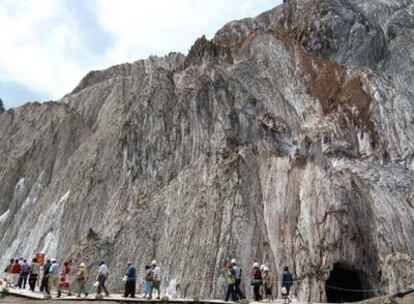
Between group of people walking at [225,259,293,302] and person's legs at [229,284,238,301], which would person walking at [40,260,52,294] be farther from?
person's legs at [229,284,238,301]

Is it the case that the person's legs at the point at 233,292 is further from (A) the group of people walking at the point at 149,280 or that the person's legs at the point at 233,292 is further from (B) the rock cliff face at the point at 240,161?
(B) the rock cliff face at the point at 240,161

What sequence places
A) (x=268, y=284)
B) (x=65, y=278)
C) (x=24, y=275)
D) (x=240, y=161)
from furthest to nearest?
(x=240, y=161), (x=24, y=275), (x=65, y=278), (x=268, y=284)

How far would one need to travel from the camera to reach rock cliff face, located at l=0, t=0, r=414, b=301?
42.7 metres

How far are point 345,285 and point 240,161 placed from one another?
34.2 ft

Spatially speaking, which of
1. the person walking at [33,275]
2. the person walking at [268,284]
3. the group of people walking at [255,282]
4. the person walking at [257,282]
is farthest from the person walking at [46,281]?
the person walking at [268,284]

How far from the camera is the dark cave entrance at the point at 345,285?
41.4 meters

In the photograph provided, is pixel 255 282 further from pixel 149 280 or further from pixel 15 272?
pixel 15 272

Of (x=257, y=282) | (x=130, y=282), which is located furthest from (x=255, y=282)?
(x=130, y=282)

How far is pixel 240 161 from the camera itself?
47.8 meters

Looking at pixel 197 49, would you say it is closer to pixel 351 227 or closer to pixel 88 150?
pixel 88 150

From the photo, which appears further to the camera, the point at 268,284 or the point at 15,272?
the point at 15,272

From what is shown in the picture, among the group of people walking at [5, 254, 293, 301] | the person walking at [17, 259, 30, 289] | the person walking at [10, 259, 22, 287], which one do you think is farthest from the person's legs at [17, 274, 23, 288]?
the group of people walking at [5, 254, 293, 301]

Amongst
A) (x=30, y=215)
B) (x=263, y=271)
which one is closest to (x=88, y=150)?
(x=30, y=215)

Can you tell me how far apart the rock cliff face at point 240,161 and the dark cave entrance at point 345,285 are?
0.93 feet
